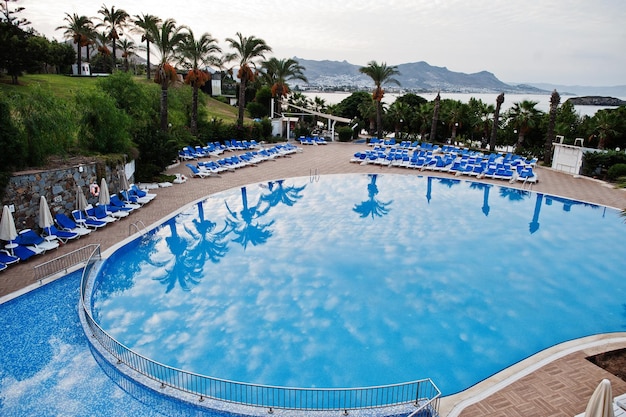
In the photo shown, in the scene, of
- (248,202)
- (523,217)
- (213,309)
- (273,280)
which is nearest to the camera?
(213,309)

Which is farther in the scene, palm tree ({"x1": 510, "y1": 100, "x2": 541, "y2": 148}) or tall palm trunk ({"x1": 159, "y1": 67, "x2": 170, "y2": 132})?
palm tree ({"x1": 510, "y1": 100, "x2": 541, "y2": 148})

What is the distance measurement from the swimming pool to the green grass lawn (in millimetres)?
12176

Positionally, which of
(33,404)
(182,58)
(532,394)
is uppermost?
(182,58)

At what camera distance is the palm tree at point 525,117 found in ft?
113

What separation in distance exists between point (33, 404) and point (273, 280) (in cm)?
663

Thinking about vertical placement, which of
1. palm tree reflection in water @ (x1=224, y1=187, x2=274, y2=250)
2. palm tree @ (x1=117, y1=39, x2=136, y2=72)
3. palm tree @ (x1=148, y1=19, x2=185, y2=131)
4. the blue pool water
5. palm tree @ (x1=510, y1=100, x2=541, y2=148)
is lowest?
the blue pool water

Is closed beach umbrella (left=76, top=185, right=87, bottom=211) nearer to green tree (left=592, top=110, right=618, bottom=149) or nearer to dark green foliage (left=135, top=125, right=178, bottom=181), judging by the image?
dark green foliage (left=135, top=125, right=178, bottom=181)

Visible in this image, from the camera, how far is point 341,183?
82.0ft

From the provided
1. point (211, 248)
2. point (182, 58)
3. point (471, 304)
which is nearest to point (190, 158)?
point (182, 58)

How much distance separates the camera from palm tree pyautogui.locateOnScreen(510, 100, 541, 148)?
113 feet

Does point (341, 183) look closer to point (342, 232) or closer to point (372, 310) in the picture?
point (342, 232)

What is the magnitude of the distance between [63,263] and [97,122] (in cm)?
800

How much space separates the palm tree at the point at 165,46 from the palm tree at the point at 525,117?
2648cm

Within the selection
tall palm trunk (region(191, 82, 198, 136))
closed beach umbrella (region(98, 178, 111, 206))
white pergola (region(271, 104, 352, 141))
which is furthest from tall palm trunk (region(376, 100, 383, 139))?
closed beach umbrella (region(98, 178, 111, 206))
